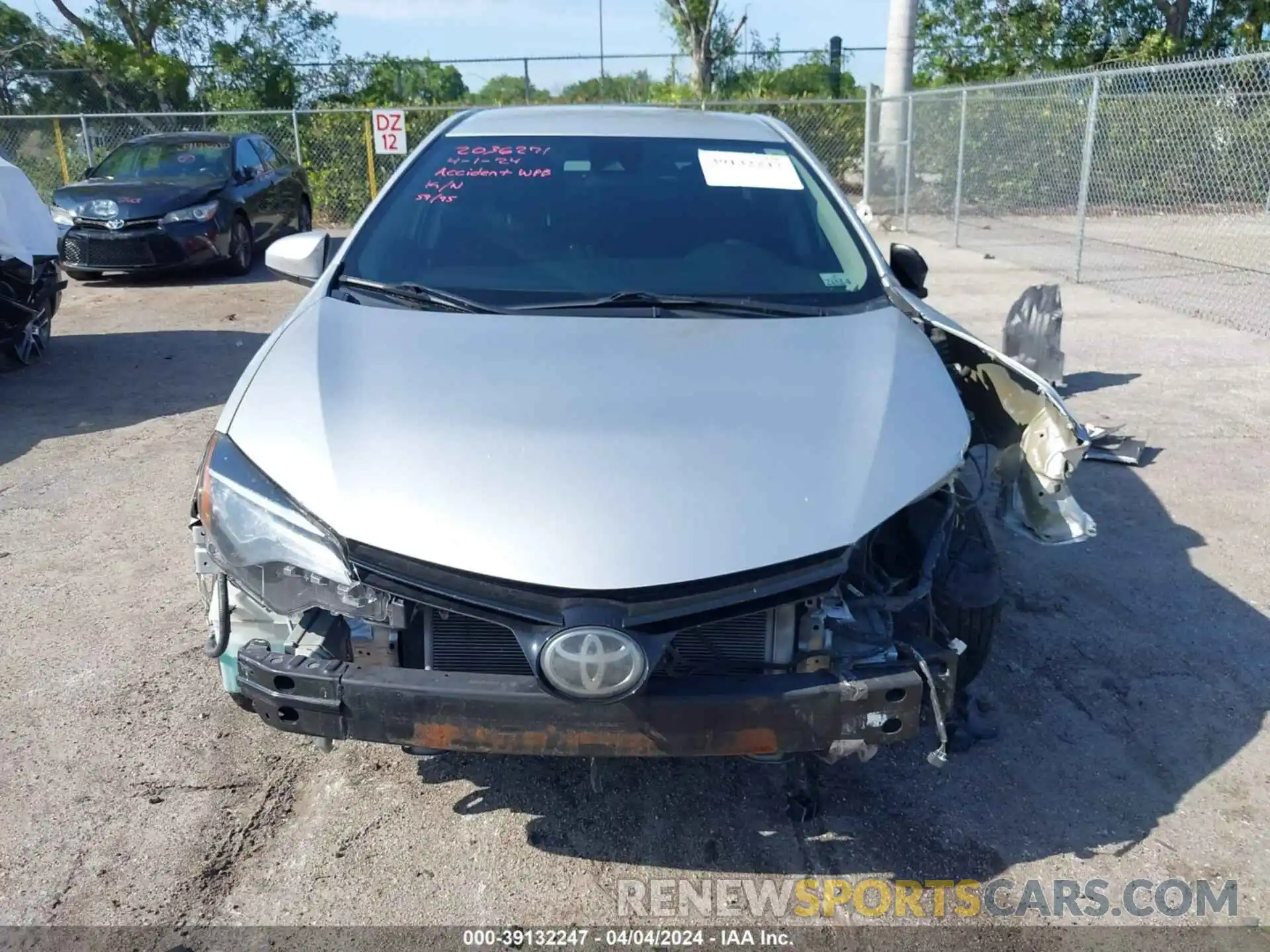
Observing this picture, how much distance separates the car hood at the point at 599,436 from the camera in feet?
7.29

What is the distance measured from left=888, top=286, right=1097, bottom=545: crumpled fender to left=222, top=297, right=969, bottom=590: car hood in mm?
345

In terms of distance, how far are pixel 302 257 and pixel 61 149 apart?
1650cm

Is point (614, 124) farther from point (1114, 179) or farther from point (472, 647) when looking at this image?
point (1114, 179)

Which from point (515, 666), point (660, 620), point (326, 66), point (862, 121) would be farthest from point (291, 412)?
point (326, 66)

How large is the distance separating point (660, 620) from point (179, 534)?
3214 millimetres

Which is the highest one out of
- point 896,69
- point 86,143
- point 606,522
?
point 896,69

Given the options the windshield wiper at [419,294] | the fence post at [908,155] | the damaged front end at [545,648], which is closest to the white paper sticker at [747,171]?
the windshield wiper at [419,294]

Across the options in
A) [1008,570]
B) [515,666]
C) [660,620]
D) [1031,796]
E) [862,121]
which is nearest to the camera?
[660,620]

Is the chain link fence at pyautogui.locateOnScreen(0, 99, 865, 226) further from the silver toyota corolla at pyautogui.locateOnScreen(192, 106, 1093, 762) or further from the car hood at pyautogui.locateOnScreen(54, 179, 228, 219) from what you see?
the silver toyota corolla at pyautogui.locateOnScreen(192, 106, 1093, 762)

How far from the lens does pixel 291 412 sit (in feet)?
8.46

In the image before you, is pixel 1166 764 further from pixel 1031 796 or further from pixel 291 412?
pixel 291 412

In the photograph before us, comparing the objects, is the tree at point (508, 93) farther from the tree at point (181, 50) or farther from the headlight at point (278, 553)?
the headlight at point (278, 553)

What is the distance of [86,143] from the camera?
1747cm

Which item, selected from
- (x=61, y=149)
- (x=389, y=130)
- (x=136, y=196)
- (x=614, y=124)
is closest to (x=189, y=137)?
(x=136, y=196)
